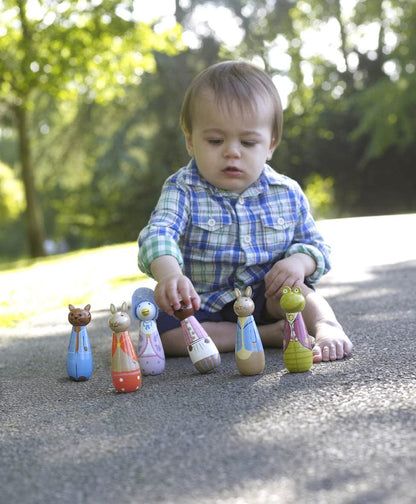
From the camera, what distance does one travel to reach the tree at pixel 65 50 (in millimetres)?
11367

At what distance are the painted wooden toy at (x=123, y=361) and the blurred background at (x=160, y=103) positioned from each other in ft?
27.6

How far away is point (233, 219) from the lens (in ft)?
8.68

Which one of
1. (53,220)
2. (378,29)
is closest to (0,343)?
(378,29)

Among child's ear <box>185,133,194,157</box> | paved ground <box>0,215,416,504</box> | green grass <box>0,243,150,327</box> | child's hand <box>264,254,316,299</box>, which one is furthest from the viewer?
green grass <box>0,243,150,327</box>

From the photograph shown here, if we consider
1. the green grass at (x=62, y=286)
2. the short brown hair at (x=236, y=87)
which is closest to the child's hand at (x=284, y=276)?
the short brown hair at (x=236, y=87)

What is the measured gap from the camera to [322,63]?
22.0 m

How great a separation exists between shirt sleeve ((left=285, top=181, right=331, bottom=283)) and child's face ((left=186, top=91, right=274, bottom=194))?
0.33 m

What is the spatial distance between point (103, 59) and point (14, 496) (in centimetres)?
1172

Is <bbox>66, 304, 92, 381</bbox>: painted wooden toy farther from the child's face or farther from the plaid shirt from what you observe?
the child's face

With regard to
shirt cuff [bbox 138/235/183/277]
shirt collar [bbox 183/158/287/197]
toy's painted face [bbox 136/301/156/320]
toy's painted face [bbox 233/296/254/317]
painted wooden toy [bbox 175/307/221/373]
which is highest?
shirt collar [bbox 183/158/287/197]

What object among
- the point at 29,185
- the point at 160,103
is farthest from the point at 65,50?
the point at 160,103

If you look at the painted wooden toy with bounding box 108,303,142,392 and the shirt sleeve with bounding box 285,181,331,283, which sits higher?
the shirt sleeve with bounding box 285,181,331,283

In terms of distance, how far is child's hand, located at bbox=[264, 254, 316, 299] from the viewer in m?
2.41

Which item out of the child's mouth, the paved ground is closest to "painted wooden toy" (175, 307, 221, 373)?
the paved ground
